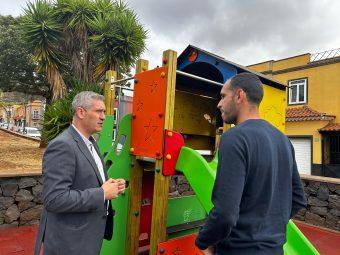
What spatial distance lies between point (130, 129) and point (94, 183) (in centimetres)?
136

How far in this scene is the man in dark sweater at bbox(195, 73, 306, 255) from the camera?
51.3 inches

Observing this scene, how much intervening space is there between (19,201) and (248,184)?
4.49m

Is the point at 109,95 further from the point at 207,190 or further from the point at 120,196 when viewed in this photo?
the point at 207,190

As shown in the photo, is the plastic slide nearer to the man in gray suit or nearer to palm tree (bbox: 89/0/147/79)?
the man in gray suit

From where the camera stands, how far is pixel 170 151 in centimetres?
262

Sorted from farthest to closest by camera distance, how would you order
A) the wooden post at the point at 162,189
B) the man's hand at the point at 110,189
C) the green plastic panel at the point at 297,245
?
the wooden post at the point at 162,189 → the green plastic panel at the point at 297,245 → the man's hand at the point at 110,189

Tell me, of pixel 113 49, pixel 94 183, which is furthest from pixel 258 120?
A: pixel 113 49

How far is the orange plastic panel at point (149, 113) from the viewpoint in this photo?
2.68 m

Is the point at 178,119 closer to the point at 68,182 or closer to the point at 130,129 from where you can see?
the point at 130,129

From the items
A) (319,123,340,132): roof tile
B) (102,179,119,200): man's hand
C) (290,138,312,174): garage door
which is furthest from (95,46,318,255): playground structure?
(290,138,312,174): garage door

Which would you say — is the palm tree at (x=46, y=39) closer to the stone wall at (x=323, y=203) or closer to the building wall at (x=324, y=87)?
the stone wall at (x=323, y=203)

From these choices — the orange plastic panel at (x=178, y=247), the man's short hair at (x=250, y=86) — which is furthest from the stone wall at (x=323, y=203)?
the man's short hair at (x=250, y=86)

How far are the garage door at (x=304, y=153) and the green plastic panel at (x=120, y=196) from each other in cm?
1475

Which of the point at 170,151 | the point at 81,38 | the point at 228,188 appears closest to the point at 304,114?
the point at 81,38
